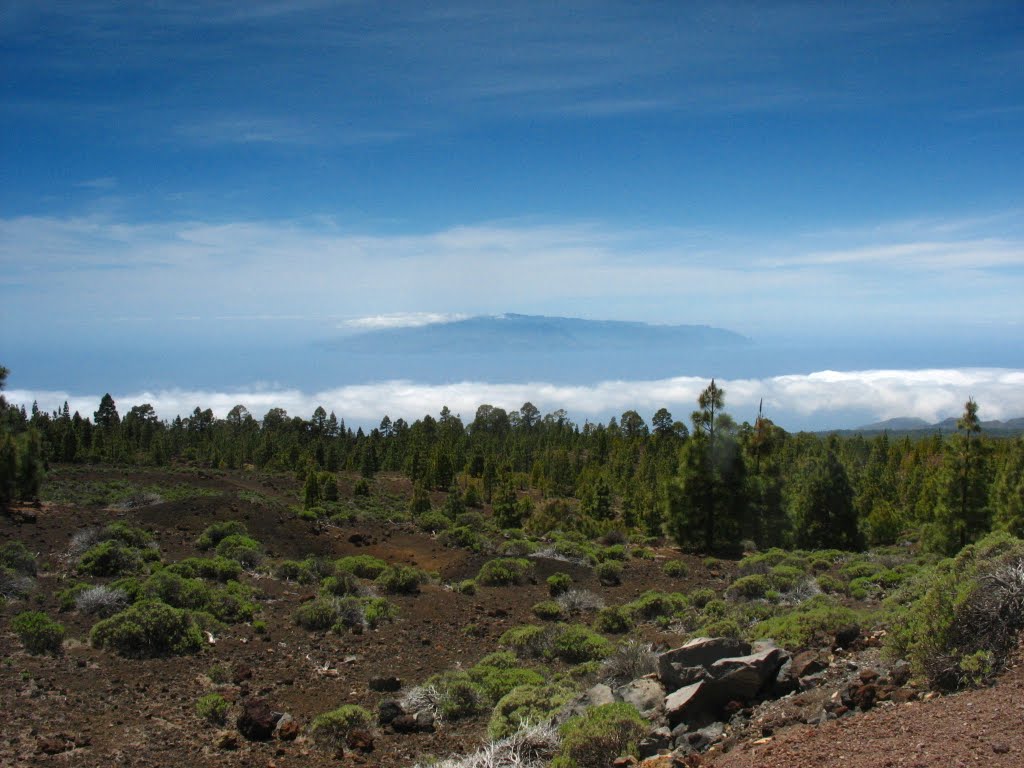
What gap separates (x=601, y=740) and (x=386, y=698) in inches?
166

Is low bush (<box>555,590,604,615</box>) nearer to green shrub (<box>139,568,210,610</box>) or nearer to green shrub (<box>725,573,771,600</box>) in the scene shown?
green shrub (<box>725,573,771,600</box>)

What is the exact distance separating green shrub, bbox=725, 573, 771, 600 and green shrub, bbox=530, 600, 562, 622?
380cm

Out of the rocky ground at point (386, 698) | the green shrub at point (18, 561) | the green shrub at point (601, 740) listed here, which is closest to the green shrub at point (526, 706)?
the rocky ground at point (386, 698)

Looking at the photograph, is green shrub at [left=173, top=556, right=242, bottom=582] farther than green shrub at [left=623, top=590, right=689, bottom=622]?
Yes

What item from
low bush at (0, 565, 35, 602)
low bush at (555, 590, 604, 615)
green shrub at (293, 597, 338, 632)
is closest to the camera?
green shrub at (293, 597, 338, 632)

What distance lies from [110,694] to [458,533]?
60.2 feet

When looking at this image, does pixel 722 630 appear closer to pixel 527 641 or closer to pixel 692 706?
pixel 692 706

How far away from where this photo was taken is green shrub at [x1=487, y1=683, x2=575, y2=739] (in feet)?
28.3

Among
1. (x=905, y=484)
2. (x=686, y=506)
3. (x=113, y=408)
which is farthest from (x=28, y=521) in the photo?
(x=113, y=408)

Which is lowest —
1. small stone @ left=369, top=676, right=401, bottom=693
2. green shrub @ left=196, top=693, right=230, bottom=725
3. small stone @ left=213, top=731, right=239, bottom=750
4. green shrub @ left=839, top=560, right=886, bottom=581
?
small stone @ left=369, top=676, right=401, bottom=693

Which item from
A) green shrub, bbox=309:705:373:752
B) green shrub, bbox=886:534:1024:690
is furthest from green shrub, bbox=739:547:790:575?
green shrub, bbox=309:705:373:752

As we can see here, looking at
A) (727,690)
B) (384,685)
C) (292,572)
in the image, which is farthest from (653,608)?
(292,572)

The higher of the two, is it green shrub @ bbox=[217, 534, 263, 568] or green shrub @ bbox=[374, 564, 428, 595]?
green shrub @ bbox=[217, 534, 263, 568]

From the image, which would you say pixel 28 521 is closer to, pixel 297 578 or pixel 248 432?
pixel 297 578
